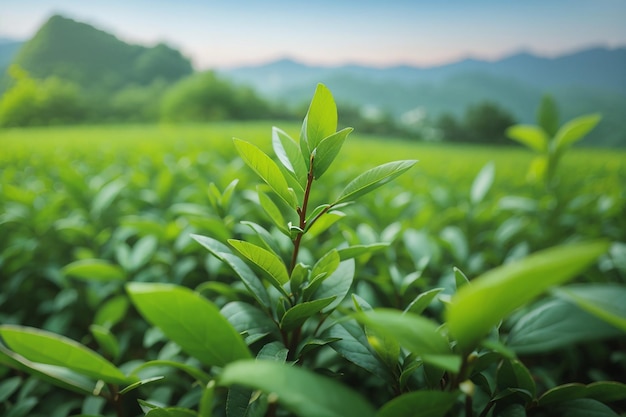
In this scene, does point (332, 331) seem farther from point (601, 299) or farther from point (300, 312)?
point (601, 299)

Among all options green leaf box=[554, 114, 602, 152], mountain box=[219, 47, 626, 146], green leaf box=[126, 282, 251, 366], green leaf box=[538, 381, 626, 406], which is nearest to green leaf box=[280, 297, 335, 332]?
green leaf box=[126, 282, 251, 366]

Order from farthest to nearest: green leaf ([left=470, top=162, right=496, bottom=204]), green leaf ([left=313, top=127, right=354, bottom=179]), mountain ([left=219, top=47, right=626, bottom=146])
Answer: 1. mountain ([left=219, top=47, right=626, bottom=146])
2. green leaf ([left=470, top=162, right=496, bottom=204])
3. green leaf ([left=313, top=127, right=354, bottom=179])

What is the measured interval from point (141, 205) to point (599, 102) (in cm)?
1983

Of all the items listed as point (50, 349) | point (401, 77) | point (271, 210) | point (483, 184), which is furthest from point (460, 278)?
point (401, 77)

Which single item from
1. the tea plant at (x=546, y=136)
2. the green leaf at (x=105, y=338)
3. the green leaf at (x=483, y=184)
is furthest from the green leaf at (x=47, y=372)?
the tea plant at (x=546, y=136)

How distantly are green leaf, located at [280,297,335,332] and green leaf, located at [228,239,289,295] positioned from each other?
0.13ft

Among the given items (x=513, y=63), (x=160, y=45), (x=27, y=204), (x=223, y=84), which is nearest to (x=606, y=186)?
(x=27, y=204)

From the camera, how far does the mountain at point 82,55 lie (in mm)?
7648

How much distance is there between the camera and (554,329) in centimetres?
45

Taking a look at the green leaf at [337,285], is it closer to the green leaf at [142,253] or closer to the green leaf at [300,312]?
the green leaf at [300,312]

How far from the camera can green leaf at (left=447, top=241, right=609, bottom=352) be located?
0.27m

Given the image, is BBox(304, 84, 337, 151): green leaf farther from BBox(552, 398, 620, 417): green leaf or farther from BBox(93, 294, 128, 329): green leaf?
BBox(93, 294, 128, 329): green leaf

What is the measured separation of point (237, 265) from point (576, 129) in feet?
3.74

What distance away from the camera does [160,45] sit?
1733 cm
